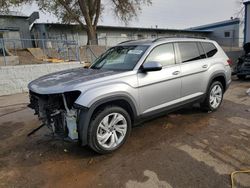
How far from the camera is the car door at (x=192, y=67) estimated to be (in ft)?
15.1

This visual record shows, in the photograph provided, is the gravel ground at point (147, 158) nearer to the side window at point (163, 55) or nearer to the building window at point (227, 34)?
the side window at point (163, 55)

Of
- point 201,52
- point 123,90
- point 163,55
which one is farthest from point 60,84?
point 201,52

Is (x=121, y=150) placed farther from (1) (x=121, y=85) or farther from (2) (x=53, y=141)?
(2) (x=53, y=141)

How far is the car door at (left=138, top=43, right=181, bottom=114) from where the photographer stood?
3.92 metres

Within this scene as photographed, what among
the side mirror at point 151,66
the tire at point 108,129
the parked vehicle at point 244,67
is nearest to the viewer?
the tire at point 108,129

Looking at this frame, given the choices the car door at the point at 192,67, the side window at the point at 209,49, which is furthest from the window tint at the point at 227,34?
the car door at the point at 192,67

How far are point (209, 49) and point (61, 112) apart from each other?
12.2ft

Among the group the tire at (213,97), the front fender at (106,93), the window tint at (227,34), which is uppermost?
the window tint at (227,34)

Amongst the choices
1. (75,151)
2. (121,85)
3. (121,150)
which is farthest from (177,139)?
(75,151)

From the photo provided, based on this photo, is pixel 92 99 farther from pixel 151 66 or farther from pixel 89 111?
pixel 151 66

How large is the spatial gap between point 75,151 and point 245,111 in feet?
13.4

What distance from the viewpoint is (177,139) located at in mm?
4082

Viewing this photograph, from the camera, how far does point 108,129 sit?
359 centimetres

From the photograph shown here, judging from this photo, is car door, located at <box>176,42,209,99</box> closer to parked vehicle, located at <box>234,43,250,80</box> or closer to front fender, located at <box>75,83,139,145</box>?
front fender, located at <box>75,83,139,145</box>
